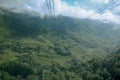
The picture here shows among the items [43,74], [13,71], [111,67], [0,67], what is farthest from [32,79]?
[111,67]

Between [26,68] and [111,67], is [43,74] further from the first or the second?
[111,67]

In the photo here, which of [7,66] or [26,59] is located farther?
[26,59]

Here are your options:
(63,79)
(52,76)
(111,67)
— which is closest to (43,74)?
(52,76)

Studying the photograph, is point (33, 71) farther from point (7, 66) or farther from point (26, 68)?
point (7, 66)

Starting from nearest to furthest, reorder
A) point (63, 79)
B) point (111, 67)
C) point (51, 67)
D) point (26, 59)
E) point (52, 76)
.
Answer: point (111, 67)
point (63, 79)
point (52, 76)
point (51, 67)
point (26, 59)

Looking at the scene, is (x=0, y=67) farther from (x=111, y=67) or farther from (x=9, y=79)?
(x=111, y=67)

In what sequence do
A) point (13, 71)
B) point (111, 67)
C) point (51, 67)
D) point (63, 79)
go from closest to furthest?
point (111, 67), point (63, 79), point (13, 71), point (51, 67)

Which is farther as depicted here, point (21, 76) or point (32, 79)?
point (21, 76)

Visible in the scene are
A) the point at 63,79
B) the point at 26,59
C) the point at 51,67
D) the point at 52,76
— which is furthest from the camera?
the point at 26,59

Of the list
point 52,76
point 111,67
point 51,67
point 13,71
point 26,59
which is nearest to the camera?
point 111,67
